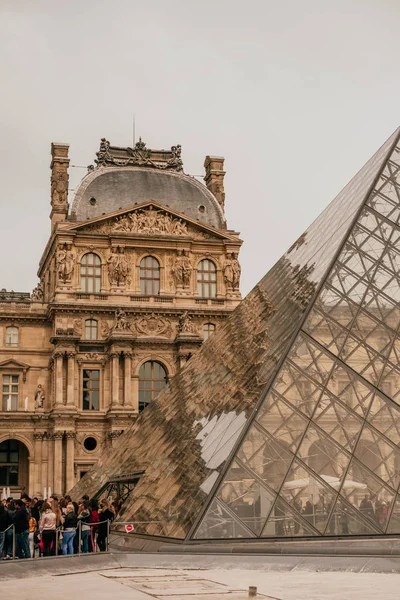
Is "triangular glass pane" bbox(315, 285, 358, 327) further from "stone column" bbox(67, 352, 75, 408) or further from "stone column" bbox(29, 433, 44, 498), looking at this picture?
"stone column" bbox(29, 433, 44, 498)

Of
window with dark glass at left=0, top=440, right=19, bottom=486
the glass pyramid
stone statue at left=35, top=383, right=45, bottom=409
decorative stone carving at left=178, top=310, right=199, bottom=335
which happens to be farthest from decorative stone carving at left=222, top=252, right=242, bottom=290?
the glass pyramid

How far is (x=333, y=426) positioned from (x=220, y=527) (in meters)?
2.41

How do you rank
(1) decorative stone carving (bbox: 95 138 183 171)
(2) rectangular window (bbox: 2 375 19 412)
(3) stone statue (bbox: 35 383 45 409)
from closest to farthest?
(3) stone statue (bbox: 35 383 45 409) < (2) rectangular window (bbox: 2 375 19 412) < (1) decorative stone carving (bbox: 95 138 183 171)

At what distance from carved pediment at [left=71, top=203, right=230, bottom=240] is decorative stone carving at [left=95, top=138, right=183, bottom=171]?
13.6ft

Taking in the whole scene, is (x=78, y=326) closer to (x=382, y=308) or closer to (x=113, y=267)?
(x=113, y=267)

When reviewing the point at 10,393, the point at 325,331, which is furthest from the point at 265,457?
the point at 10,393

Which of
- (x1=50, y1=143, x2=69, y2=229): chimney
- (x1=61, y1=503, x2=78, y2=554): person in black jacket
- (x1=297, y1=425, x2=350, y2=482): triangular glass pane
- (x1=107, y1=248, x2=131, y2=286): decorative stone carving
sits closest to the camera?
(x1=297, y1=425, x2=350, y2=482): triangular glass pane

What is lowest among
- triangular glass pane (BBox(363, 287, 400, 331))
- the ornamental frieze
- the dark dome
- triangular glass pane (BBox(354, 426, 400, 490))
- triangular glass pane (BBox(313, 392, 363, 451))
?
triangular glass pane (BBox(354, 426, 400, 490))

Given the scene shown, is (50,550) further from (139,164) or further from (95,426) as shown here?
(139,164)

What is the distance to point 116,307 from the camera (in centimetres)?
4844

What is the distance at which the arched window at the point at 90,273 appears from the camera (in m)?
49.2

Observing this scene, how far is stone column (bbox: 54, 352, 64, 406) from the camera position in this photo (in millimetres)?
46719

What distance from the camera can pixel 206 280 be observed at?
167ft

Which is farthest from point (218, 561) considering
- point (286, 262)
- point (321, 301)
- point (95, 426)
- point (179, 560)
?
point (95, 426)
